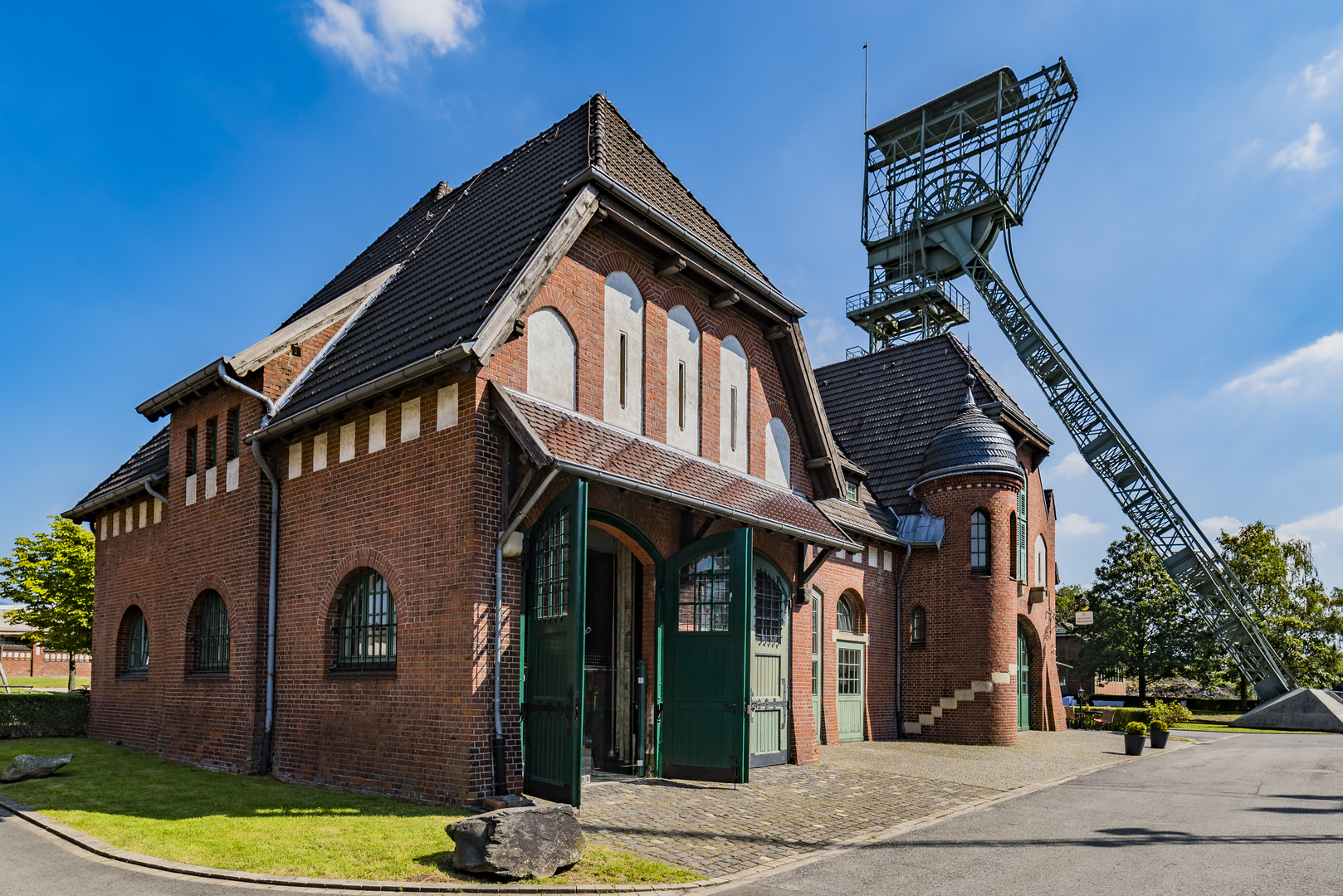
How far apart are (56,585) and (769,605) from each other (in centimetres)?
2821

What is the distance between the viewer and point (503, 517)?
10156 mm

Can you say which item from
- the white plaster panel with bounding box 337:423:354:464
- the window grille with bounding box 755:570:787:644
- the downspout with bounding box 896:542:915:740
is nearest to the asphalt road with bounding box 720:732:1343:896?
the window grille with bounding box 755:570:787:644

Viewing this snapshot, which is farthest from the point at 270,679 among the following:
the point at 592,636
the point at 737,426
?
the point at 737,426

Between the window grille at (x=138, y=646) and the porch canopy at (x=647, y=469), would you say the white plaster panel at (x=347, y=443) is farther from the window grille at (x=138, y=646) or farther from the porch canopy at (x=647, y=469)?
the window grille at (x=138, y=646)

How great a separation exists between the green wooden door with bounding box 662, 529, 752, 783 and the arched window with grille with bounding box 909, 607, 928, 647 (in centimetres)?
1103

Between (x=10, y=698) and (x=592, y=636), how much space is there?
12463 mm

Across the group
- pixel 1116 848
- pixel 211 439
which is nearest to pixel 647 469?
pixel 1116 848

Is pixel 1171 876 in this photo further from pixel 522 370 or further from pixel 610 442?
pixel 522 370

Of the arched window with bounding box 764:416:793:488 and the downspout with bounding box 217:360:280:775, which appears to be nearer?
the downspout with bounding box 217:360:280:775

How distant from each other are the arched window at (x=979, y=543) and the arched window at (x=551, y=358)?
42.1 feet

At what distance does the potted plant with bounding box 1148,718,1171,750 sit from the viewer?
20609 mm

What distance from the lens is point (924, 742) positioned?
2031cm

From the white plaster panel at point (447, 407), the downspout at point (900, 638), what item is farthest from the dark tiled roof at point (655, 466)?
the downspout at point (900, 638)

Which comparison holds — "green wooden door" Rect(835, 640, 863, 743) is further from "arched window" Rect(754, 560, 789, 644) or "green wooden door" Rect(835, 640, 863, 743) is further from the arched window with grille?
"arched window" Rect(754, 560, 789, 644)
